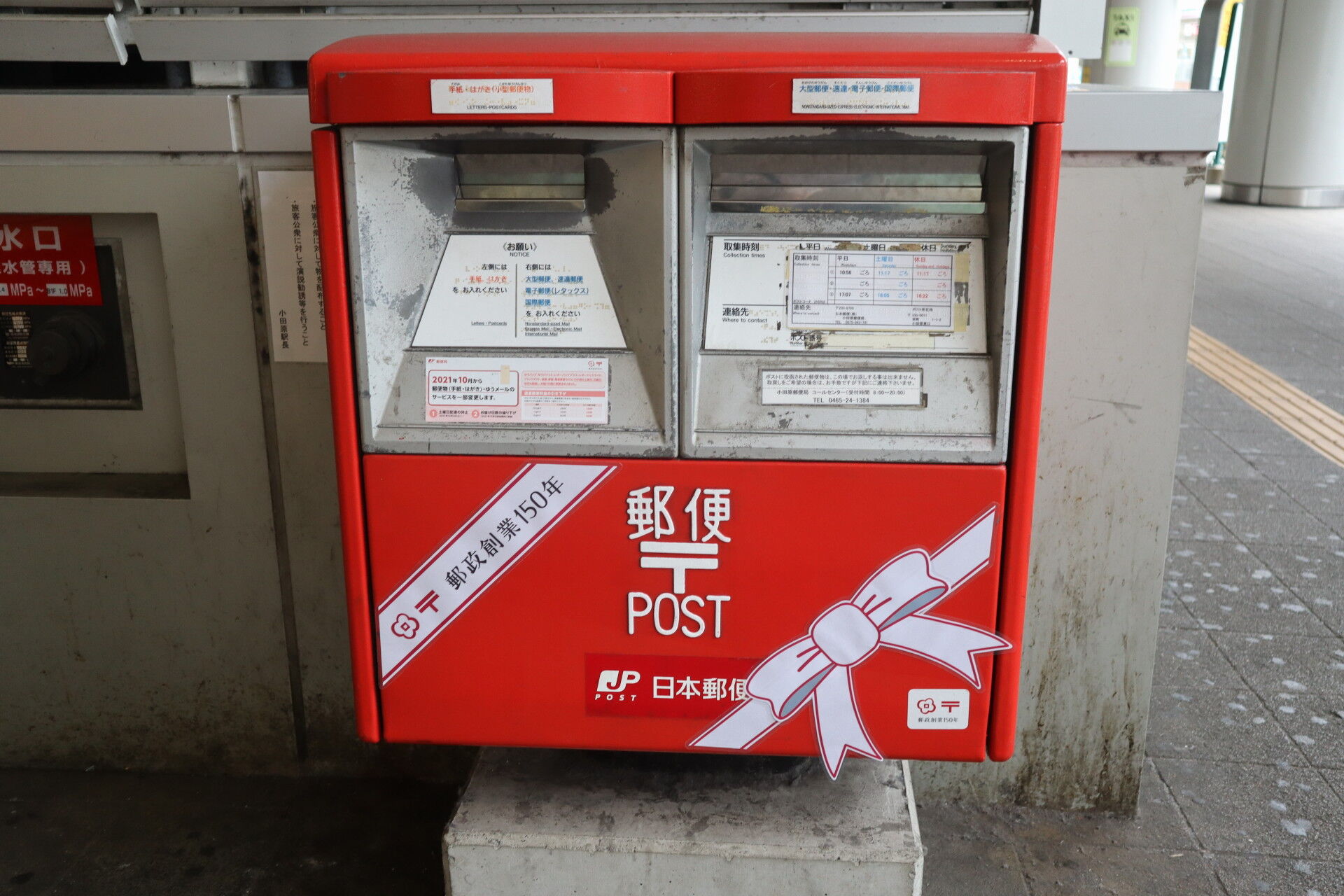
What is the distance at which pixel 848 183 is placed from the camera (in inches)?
63.6

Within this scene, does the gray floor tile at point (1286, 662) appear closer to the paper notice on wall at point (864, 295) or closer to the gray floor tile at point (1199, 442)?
the gray floor tile at point (1199, 442)

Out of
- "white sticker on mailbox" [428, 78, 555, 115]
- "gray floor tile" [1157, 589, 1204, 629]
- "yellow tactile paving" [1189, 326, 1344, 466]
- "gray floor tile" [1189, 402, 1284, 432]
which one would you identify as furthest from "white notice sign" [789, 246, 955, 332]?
"gray floor tile" [1189, 402, 1284, 432]

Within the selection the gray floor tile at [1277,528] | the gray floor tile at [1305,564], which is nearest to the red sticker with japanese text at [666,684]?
the gray floor tile at [1305,564]

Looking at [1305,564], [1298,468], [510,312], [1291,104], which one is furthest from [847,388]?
[1291,104]

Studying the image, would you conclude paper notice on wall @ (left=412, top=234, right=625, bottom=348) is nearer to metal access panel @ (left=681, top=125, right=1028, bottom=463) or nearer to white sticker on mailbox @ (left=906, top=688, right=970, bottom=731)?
metal access panel @ (left=681, top=125, right=1028, bottom=463)

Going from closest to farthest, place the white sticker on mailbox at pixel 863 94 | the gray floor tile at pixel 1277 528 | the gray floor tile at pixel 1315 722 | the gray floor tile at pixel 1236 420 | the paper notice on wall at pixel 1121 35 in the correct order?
the white sticker on mailbox at pixel 863 94 < the gray floor tile at pixel 1315 722 < the gray floor tile at pixel 1277 528 < the gray floor tile at pixel 1236 420 < the paper notice on wall at pixel 1121 35

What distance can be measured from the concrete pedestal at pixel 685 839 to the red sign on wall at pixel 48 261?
1.44 meters

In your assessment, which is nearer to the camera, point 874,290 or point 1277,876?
point 874,290

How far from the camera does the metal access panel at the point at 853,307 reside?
1.60 m

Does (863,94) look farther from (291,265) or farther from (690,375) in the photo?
(291,265)

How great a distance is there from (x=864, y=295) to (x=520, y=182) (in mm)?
541

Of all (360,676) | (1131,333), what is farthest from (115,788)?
(1131,333)

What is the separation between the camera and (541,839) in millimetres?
1765

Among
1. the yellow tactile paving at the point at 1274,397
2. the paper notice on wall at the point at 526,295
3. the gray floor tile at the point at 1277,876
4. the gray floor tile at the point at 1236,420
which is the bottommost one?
the gray floor tile at the point at 1277,876
